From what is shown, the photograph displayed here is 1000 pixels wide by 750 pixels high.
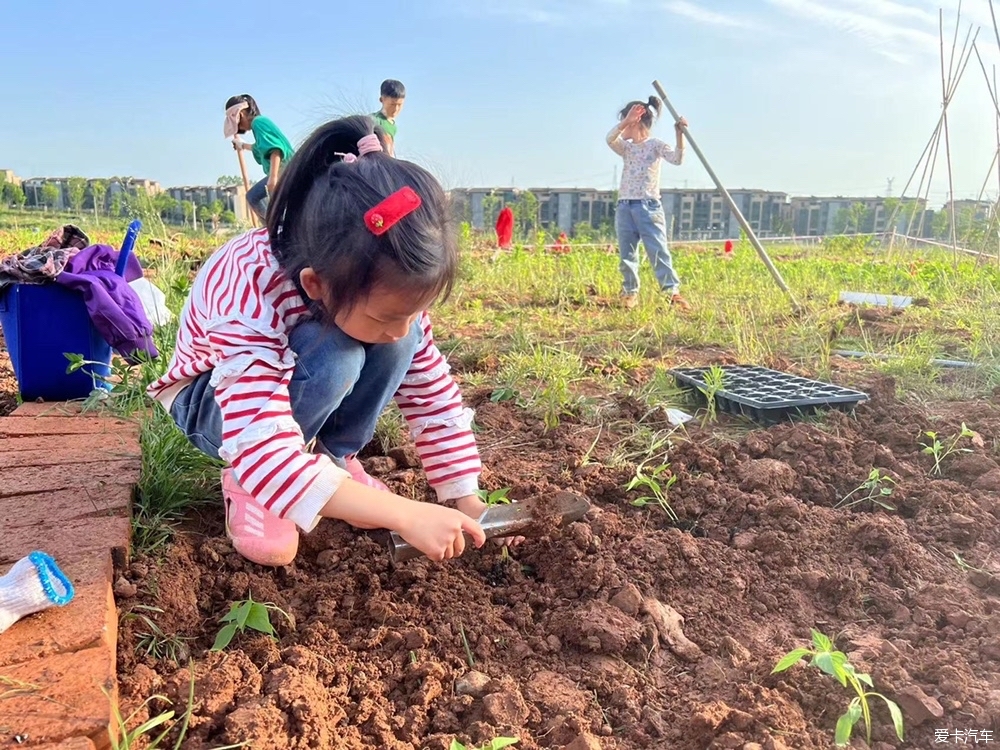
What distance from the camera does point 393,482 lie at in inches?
72.1

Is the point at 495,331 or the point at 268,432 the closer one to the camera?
the point at 268,432

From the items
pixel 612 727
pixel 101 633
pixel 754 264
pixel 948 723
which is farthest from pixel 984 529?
pixel 754 264

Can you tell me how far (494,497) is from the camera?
1706mm

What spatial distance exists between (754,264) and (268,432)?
6.10 metres

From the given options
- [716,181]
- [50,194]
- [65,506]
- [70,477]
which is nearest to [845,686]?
[65,506]

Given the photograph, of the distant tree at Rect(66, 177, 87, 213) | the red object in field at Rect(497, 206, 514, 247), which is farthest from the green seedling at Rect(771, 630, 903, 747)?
the distant tree at Rect(66, 177, 87, 213)

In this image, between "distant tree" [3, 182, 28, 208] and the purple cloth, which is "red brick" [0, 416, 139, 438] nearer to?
the purple cloth

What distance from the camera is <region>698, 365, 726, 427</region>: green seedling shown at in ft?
7.54

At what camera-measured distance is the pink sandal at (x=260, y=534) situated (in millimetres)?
1424

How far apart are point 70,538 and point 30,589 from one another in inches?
11.3

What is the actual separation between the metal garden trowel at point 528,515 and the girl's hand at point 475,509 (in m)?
0.03

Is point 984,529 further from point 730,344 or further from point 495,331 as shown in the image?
point 495,331

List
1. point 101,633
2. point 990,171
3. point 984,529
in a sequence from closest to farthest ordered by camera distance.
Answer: point 101,633 → point 984,529 → point 990,171

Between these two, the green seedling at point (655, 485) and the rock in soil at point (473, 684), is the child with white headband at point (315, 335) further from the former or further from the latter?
the green seedling at point (655, 485)
